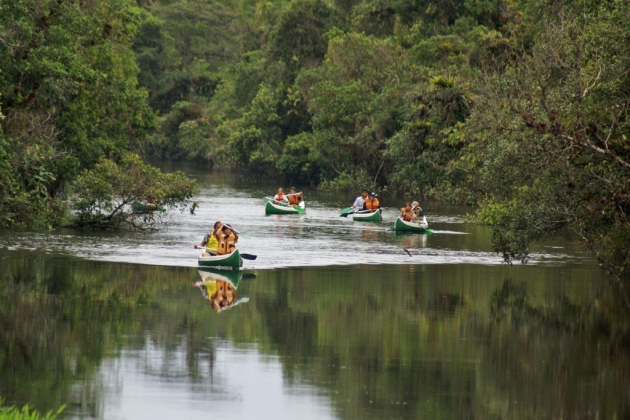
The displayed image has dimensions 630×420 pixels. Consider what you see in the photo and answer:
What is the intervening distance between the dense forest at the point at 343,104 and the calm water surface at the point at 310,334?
1771 millimetres

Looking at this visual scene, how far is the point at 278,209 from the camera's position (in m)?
51.1

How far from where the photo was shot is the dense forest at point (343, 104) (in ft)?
72.3

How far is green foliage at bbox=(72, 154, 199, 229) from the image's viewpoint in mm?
37594

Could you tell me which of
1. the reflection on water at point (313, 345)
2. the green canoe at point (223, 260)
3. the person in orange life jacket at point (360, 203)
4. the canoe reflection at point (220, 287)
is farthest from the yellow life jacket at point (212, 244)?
the person in orange life jacket at point (360, 203)

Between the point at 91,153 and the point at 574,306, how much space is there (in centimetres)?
2178

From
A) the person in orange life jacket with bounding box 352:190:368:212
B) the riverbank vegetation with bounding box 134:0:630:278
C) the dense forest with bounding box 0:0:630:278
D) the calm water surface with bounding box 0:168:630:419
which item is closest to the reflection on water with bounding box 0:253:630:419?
the calm water surface with bounding box 0:168:630:419

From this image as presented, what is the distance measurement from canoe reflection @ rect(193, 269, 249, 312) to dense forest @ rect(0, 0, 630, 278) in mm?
4872

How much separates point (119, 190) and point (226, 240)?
32.6ft

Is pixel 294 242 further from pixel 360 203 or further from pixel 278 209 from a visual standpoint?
pixel 278 209

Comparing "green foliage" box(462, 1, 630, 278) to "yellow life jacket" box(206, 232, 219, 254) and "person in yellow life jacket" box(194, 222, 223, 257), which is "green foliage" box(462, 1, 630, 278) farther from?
"yellow life jacket" box(206, 232, 219, 254)

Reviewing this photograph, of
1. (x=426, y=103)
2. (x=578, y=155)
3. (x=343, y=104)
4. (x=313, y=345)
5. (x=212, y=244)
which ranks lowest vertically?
(x=313, y=345)

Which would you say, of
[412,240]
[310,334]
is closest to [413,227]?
[412,240]

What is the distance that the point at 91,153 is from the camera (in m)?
40.2

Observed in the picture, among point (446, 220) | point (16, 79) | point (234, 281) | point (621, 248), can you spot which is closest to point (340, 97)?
point (446, 220)
